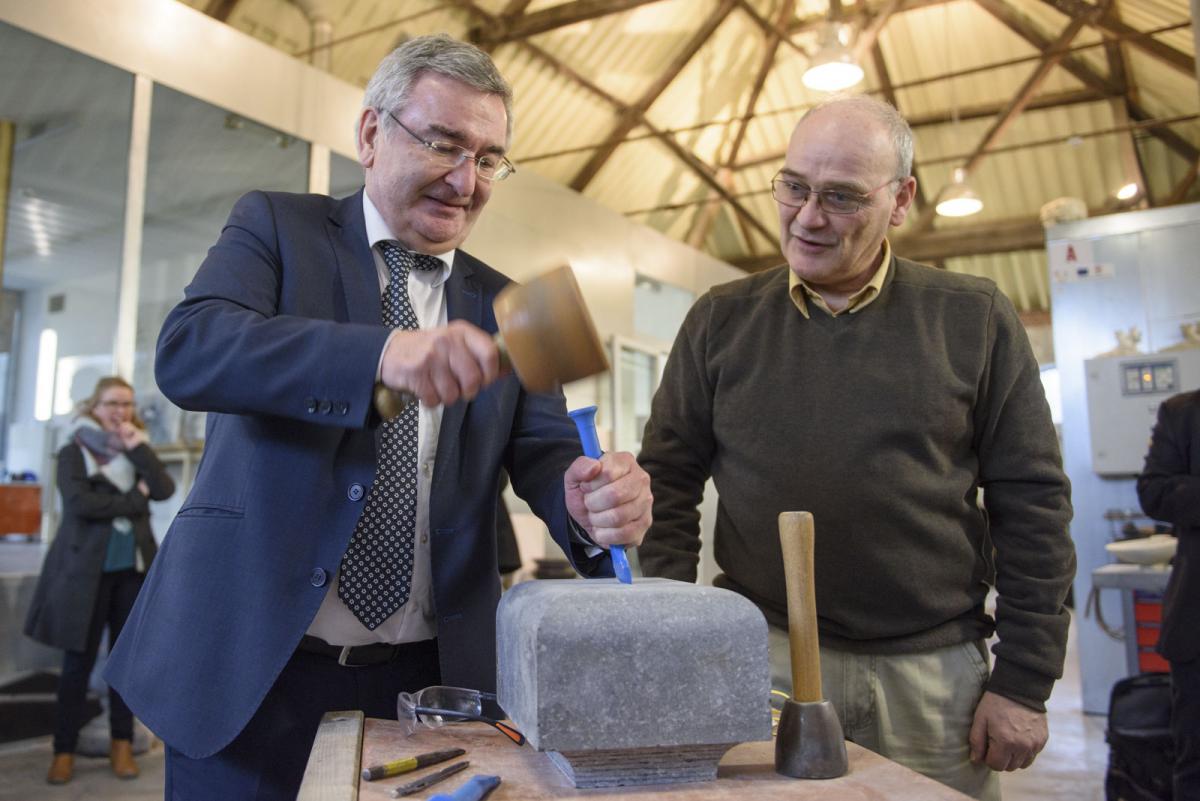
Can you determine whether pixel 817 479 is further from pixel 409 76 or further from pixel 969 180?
pixel 969 180

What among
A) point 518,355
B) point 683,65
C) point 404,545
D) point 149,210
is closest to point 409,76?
point 518,355

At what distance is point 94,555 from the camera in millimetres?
4129

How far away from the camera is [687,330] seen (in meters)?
1.84

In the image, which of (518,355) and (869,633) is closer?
(518,355)

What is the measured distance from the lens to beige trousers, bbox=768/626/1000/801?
1.56 meters

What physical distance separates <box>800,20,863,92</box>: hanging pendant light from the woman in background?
16.7ft

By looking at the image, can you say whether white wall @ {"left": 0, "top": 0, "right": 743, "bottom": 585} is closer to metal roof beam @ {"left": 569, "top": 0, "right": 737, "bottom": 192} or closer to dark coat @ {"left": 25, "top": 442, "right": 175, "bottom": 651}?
dark coat @ {"left": 25, "top": 442, "right": 175, "bottom": 651}

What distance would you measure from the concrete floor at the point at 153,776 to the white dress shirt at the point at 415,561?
3227 millimetres

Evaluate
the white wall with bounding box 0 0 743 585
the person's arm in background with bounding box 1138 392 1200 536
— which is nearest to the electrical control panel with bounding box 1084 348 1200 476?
the person's arm in background with bounding box 1138 392 1200 536

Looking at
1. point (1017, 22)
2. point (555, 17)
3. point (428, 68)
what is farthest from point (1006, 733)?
point (1017, 22)

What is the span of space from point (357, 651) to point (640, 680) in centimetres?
50

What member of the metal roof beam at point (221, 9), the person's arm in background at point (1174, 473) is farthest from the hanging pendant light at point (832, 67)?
the metal roof beam at point (221, 9)

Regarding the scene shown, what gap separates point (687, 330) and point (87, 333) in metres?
3.79

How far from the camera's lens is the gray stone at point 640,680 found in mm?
896
